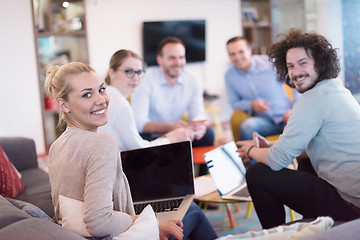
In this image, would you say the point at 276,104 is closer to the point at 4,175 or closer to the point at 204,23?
the point at 4,175

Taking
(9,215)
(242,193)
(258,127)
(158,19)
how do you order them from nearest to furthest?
(9,215) → (242,193) → (258,127) → (158,19)

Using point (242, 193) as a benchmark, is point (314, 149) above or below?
above

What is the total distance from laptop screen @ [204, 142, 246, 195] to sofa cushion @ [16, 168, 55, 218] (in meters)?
0.86

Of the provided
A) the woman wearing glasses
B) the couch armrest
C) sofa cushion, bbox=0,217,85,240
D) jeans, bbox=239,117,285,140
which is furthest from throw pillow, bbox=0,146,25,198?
jeans, bbox=239,117,285,140

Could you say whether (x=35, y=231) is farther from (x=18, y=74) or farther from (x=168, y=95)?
(x=18, y=74)

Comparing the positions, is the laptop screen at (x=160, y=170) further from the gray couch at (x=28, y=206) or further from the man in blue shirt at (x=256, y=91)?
the man in blue shirt at (x=256, y=91)

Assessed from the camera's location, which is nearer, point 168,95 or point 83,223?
point 83,223

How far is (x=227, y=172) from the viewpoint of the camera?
2.62m

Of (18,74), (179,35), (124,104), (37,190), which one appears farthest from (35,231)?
(179,35)

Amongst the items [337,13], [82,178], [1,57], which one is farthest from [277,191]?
[337,13]

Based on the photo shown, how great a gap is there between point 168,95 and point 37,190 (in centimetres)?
151

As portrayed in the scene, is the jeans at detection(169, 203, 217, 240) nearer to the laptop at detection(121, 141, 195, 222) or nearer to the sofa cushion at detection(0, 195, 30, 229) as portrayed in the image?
the laptop at detection(121, 141, 195, 222)

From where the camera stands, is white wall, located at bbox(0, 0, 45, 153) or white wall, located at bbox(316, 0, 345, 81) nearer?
white wall, located at bbox(0, 0, 45, 153)

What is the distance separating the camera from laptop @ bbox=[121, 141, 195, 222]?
208 cm
